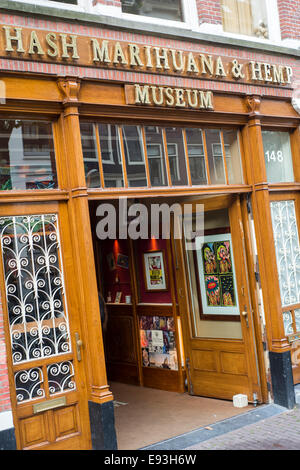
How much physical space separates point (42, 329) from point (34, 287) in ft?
1.44

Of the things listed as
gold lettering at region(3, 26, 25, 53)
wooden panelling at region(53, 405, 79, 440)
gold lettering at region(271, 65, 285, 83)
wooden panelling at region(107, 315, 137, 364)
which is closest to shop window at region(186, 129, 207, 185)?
gold lettering at region(271, 65, 285, 83)

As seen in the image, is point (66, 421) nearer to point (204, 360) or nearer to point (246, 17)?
point (204, 360)

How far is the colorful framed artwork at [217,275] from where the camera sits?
25.1ft

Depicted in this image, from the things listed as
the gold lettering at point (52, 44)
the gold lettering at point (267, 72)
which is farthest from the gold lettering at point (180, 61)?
the gold lettering at point (52, 44)

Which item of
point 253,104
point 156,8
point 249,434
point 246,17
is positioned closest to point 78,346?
point 249,434

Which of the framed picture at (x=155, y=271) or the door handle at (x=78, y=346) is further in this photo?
the framed picture at (x=155, y=271)

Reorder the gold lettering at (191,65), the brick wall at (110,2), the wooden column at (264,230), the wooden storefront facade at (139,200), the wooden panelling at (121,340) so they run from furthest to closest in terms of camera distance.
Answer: the wooden panelling at (121,340) < the wooden column at (264,230) < the gold lettering at (191,65) < the brick wall at (110,2) < the wooden storefront facade at (139,200)

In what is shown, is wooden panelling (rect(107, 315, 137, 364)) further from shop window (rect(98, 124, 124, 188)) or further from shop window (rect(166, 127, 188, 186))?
shop window (rect(98, 124, 124, 188))

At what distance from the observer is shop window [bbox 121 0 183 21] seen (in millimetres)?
6863

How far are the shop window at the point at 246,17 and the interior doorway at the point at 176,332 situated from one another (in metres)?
2.59

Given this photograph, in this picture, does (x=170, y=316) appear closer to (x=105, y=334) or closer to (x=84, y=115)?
(x=105, y=334)

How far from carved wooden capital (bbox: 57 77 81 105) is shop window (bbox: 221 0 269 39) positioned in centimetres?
304

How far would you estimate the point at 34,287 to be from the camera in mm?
5645

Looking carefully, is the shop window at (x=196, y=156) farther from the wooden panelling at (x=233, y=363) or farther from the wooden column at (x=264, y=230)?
the wooden panelling at (x=233, y=363)
